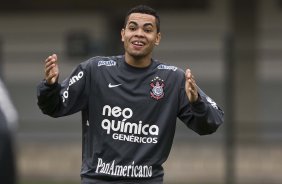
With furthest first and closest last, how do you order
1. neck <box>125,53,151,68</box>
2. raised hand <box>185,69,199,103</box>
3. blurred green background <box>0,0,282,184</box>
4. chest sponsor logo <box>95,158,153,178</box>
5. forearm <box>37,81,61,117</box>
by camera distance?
blurred green background <box>0,0,282,184</box> → neck <box>125,53,151,68</box> → chest sponsor logo <box>95,158,153,178</box> → forearm <box>37,81,61,117</box> → raised hand <box>185,69,199,103</box>

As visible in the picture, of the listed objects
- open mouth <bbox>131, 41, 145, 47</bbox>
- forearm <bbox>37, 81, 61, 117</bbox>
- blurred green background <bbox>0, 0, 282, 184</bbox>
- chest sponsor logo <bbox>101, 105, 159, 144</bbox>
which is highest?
open mouth <bbox>131, 41, 145, 47</bbox>

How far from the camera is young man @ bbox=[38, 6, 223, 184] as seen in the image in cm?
613


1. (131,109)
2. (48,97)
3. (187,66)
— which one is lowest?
(187,66)

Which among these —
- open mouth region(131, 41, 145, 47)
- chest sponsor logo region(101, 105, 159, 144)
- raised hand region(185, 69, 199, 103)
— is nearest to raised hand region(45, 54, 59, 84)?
chest sponsor logo region(101, 105, 159, 144)

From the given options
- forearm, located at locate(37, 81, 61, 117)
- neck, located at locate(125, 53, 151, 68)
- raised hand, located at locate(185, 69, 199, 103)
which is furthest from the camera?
neck, located at locate(125, 53, 151, 68)

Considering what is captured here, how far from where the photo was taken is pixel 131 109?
6160 millimetres

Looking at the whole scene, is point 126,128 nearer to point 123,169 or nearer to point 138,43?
point 123,169

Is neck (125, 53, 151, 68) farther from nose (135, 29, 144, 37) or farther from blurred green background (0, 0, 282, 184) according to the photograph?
blurred green background (0, 0, 282, 184)

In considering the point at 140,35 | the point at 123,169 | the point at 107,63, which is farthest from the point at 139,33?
the point at 123,169

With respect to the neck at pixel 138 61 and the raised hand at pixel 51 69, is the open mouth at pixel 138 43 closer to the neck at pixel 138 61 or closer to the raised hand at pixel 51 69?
the neck at pixel 138 61

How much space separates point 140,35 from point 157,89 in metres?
0.36

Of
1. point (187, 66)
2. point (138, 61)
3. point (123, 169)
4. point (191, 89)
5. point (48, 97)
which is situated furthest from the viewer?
point (187, 66)

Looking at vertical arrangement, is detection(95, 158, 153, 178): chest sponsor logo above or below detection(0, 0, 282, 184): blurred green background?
above

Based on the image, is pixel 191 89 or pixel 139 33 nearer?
pixel 191 89
